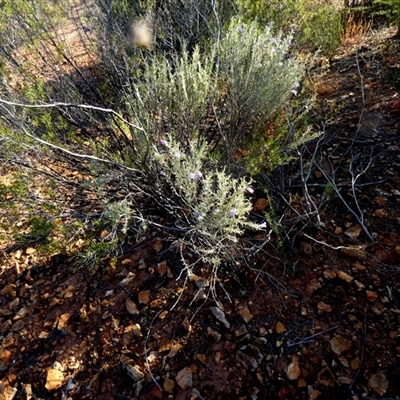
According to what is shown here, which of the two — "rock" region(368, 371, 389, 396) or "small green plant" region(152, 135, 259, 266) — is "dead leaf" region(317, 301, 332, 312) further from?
"small green plant" region(152, 135, 259, 266)

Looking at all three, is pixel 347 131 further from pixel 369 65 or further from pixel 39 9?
pixel 39 9

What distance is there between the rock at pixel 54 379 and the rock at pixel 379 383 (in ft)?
4.90

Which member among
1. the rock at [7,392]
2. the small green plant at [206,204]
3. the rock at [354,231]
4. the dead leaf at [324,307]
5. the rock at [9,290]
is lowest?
the dead leaf at [324,307]

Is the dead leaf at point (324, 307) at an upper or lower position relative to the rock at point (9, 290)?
lower

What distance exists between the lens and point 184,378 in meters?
1.62

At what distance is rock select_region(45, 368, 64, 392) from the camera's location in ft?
5.53

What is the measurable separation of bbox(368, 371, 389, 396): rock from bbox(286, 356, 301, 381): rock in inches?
11.9

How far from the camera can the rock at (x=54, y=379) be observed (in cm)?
169

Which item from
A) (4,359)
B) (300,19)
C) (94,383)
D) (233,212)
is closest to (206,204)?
(233,212)

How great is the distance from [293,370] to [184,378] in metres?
0.52

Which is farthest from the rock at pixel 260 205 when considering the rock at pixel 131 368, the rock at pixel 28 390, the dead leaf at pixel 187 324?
the rock at pixel 28 390

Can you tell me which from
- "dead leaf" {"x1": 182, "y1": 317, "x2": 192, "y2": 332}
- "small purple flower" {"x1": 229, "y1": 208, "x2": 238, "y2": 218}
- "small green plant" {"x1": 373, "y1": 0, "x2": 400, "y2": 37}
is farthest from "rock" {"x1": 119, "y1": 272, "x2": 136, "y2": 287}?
"small green plant" {"x1": 373, "y1": 0, "x2": 400, "y2": 37}

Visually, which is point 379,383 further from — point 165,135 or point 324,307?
point 165,135

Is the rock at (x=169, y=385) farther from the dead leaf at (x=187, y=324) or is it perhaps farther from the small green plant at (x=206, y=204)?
the small green plant at (x=206, y=204)
